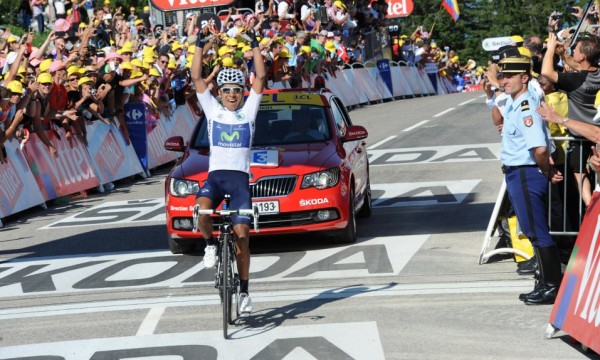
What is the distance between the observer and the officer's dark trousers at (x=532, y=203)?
9.78m

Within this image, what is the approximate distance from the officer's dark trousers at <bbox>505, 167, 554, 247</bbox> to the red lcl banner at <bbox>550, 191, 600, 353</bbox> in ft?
3.68

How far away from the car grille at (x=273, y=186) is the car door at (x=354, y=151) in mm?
1104

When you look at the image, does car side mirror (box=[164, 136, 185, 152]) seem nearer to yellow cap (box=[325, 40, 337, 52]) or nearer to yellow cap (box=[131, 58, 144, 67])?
yellow cap (box=[131, 58, 144, 67])

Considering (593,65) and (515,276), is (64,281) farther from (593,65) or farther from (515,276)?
(593,65)

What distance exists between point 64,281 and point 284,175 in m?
2.57

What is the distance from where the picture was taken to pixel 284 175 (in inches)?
516

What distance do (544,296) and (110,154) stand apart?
44.0 ft

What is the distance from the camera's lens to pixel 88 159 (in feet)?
68.8

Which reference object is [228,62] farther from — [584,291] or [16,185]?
[584,291]

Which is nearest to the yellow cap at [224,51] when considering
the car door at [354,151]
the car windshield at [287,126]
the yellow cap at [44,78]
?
the yellow cap at [44,78]

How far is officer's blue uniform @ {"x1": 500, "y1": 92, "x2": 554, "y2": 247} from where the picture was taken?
9.72m

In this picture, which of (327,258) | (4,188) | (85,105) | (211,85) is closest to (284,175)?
(327,258)

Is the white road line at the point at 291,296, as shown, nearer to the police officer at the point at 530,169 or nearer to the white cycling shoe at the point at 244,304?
the police officer at the point at 530,169

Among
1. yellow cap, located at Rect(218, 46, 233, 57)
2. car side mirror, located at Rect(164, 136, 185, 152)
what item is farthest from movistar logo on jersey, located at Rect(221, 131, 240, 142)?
yellow cap, located at Rect(218, 46, 233, 57)
